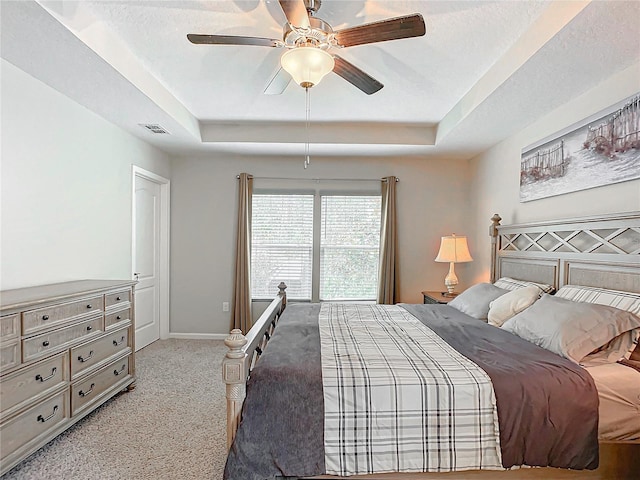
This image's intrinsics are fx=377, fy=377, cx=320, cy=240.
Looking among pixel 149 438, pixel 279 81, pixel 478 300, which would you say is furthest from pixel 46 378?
pixel 478 300

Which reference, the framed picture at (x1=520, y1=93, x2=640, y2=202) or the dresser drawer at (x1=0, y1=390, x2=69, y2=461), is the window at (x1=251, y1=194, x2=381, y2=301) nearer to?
the framed picture at (x1=520, y1=93, x2=640, y2=202)

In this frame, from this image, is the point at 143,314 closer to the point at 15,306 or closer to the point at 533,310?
the point at 15,306

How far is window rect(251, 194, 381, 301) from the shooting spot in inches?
198

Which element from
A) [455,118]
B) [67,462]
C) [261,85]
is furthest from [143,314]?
[455,118]

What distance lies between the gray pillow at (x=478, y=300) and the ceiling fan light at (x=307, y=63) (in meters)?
2.16

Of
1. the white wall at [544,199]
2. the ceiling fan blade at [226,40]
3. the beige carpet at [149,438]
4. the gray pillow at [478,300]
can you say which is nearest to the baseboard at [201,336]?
the beige carpet at [149,438]

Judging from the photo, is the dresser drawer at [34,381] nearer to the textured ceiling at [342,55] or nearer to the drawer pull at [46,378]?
the drawer pull at [46,378]

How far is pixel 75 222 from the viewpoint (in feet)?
10.1

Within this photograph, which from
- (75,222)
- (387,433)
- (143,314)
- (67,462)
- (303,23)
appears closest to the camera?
(387,433)

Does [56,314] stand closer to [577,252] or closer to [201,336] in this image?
[201,336]

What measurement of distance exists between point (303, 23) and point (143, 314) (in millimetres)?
3896

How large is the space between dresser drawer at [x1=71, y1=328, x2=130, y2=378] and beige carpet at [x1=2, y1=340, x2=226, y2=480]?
411 mm

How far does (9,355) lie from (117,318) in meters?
1.00

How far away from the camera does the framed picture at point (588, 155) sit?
2.34 m
